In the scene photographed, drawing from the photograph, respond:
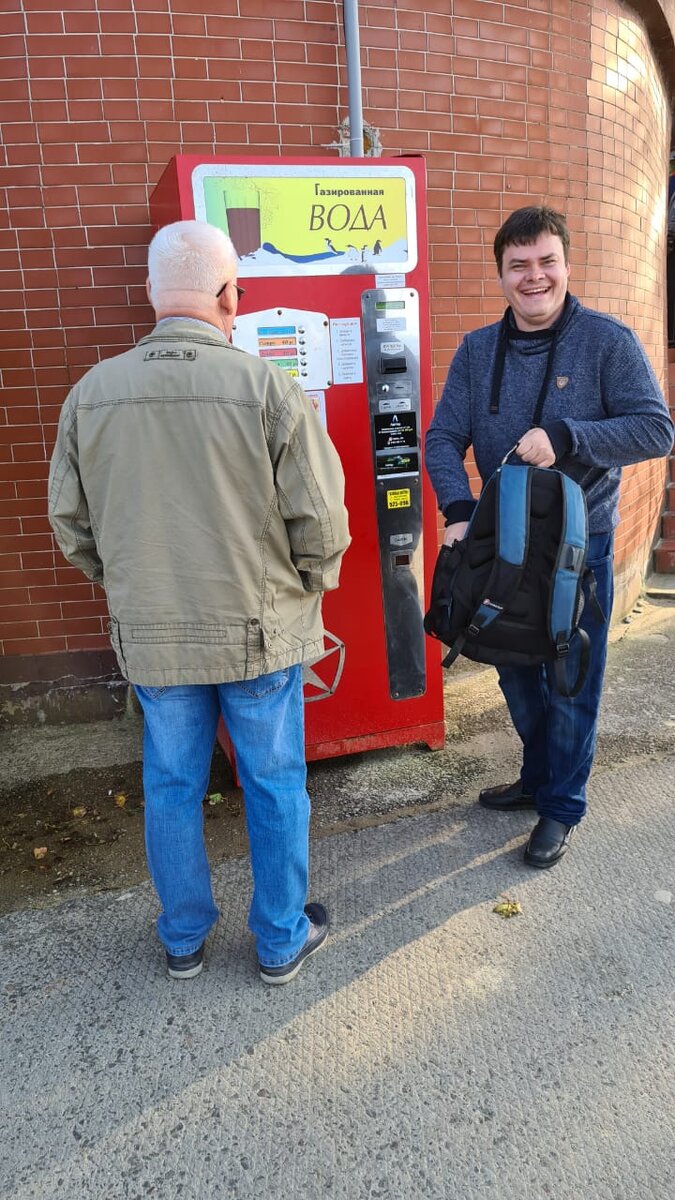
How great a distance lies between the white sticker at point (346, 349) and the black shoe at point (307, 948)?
1.80 metres

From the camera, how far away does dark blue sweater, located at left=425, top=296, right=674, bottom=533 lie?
2.37 metres

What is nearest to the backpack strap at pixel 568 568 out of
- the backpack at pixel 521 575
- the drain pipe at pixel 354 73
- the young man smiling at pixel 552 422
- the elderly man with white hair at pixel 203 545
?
the backpack at pixel 521 575

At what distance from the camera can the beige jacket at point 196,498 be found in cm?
187

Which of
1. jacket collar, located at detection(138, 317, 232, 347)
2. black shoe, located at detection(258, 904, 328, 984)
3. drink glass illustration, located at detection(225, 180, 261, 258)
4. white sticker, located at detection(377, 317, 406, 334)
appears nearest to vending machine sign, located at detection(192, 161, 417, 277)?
drink glass illustration, located at detection(225, 180, 261, 258)

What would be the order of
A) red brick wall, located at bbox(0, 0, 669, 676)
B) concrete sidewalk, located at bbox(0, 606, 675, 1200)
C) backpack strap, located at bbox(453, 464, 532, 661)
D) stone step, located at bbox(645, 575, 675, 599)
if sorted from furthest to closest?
1. stone step, located at bbox(645, 575, 675, 599)
2. red brick wall, located at bbox(0, 0, 669, 676)
3. backpack strap, located at bbox(453, 464, 532, 661)
4. concrete sidewalk, located at bbox(0, 606, 675, 1200)

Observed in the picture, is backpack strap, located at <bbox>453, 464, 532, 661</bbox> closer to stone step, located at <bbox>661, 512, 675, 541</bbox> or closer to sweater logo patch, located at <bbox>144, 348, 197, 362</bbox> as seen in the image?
sweater logo patch, located at <bbox>144, 348, 197, 362</bbox>

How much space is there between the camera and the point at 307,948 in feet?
7.63

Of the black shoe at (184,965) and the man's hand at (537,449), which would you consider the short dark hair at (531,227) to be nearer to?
the man's hand at (537,449)

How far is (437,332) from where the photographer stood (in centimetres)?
424

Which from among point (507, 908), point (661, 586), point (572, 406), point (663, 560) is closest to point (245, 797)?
point (507, 908)

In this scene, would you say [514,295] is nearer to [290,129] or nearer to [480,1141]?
[290,129]

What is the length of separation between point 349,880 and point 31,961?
0.98m

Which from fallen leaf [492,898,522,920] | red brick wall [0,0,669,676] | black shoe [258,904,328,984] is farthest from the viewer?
red brick wall [0,0,669,676]

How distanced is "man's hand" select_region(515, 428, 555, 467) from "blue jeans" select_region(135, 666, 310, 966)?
2.91ft
